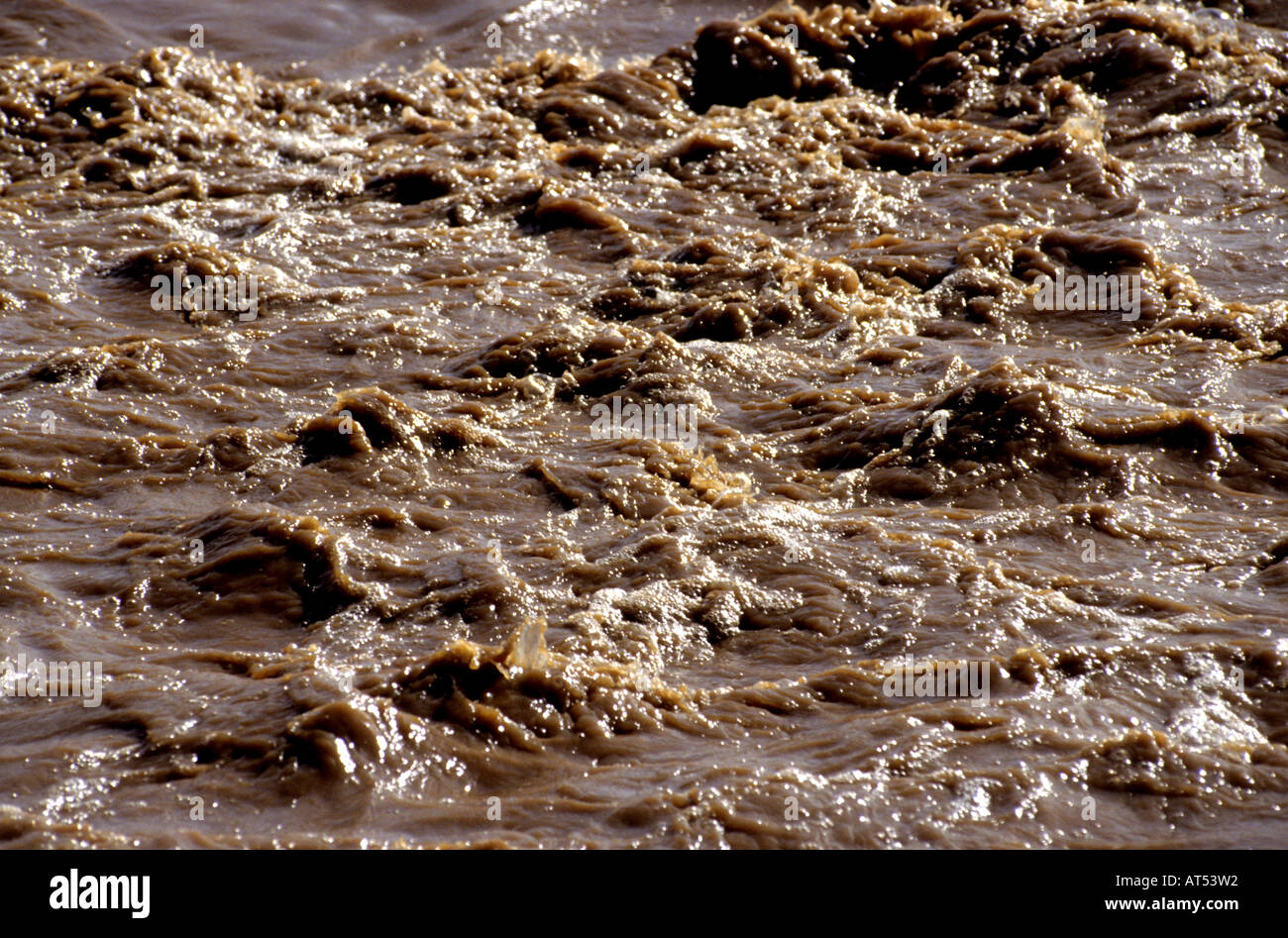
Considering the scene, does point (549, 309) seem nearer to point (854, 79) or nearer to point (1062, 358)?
point (1062, 358)

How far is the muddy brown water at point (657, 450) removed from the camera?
14.8 ft

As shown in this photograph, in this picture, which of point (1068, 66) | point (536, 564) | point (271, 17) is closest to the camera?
point (536, 564)

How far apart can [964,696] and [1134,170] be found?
7.38 metres

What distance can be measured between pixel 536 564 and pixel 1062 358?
3892 millimetres

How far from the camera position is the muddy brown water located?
178 inches

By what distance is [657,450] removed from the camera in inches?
269

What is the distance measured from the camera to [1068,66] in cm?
1255

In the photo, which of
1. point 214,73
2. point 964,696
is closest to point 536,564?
point 964,696

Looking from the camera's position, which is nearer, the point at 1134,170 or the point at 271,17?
the point at 1134,170

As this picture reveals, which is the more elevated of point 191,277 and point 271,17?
point 271,17
